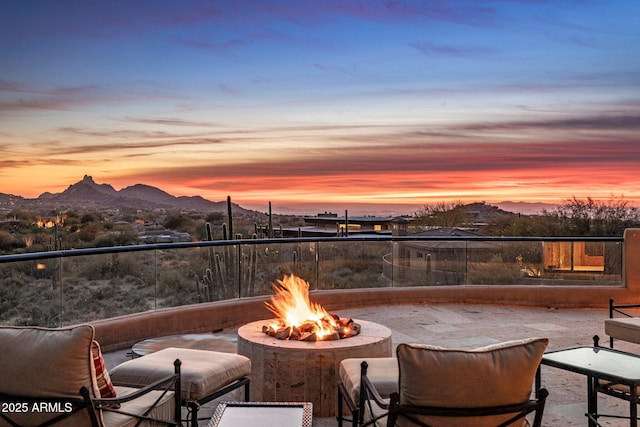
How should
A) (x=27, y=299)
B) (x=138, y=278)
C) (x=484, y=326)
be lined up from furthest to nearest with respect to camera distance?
(x=484, y=326), (x=138, y=278), (x=27, y=299)

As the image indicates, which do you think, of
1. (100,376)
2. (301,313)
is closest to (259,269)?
(301,313)

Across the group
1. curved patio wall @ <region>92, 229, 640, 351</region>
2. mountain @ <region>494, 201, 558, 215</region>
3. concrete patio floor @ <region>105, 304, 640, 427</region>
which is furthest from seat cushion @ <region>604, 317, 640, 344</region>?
mountain @ <region>494, 201, 558, 215</region>

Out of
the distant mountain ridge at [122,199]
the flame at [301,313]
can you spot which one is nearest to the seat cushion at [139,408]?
the flame at [301,313]

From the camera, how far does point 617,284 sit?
1083cm

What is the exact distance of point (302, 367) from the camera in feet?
17.3

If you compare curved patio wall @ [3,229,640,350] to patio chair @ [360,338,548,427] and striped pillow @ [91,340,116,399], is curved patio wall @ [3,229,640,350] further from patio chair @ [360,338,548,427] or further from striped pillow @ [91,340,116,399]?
patio chair @ [360,338,548,427]

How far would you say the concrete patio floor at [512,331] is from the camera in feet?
18.0

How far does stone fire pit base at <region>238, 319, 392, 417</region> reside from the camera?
17.4ft

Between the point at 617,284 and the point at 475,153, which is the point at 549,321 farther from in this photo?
the point at 475,153

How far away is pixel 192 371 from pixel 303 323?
4.98ft

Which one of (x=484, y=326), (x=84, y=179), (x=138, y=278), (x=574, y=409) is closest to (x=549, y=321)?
(x=484, y=326)

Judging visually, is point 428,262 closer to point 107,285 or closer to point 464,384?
point 107,285

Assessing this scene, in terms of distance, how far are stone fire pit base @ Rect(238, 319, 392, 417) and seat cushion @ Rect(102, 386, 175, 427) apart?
4.20 feet

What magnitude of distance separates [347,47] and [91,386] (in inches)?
434
